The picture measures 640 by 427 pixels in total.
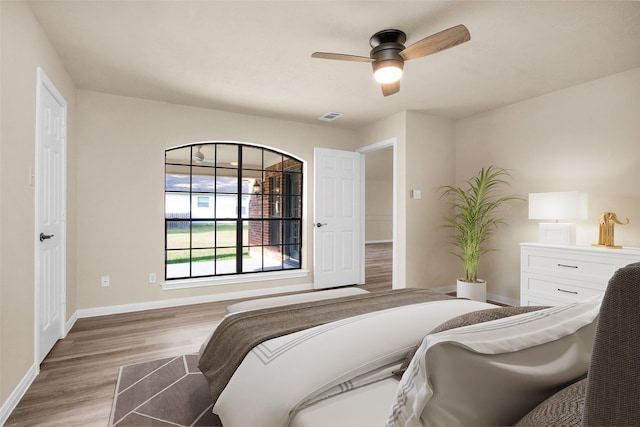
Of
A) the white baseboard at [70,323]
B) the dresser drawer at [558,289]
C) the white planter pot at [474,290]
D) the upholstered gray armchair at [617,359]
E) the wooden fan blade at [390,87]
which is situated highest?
the wooden fan blade at [390,87]

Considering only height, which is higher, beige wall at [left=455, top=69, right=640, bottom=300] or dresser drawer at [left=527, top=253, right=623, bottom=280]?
beige wall at [left=455, top=69, right=640, bottom=300]

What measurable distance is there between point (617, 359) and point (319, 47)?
9.14ft

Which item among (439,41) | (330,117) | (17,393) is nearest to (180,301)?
(17,393)

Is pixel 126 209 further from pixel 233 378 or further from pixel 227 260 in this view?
pixel 233 378

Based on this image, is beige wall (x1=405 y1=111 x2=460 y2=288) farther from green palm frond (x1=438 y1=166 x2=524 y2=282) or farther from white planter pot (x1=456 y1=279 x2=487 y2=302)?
white planter pot (x1=456 y1=279 x2=487 y2=302)

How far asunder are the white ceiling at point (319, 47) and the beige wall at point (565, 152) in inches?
9.2

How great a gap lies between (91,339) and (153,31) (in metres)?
2.70

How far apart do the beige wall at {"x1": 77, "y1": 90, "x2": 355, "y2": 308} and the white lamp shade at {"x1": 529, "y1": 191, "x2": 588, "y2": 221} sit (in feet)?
12.5

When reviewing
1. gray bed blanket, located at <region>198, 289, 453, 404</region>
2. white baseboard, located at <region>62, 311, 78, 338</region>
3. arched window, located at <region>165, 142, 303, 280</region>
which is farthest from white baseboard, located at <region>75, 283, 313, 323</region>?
gray bed blanket, located at <region>198, 289, 453, 404</region>

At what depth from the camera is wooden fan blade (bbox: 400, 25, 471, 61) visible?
2.05 m

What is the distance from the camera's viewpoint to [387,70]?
8.26 feet

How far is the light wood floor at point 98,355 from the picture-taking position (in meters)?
1.91

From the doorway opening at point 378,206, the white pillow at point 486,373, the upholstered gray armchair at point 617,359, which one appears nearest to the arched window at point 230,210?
the doorway opening at point 378,206

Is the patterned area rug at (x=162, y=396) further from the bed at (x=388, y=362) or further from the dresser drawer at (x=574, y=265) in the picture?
the dresser drawer at (x=574, y=265)
